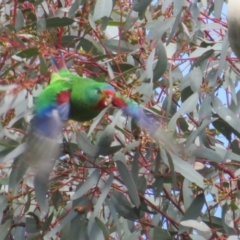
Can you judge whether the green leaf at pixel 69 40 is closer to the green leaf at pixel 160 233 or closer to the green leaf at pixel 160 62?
the green leaf at pixel 160 62

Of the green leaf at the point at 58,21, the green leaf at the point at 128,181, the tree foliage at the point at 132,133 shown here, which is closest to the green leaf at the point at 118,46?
the tree foliage at the point at 132,133

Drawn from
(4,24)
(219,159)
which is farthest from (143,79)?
(4,24)

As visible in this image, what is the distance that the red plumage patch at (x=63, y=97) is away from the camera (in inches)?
60.6

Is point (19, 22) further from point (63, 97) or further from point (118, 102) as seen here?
point (118, 102)

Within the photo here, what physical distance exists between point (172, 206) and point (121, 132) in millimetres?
220

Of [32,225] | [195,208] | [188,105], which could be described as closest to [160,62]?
[188,105]

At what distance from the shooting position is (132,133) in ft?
5.47

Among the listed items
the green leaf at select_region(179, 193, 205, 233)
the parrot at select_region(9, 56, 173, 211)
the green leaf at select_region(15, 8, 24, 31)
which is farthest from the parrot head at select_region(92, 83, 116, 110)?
the green leaf at select_region(15, 8, 24, 31)

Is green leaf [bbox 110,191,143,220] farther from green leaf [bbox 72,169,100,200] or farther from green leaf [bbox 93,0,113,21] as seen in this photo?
green leaf [bbox 93,0,113,21]

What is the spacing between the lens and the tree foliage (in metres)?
1.61

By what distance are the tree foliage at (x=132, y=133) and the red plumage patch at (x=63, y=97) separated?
66 mm

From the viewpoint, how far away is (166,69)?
178cm

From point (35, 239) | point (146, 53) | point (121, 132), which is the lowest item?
point (35, 239)

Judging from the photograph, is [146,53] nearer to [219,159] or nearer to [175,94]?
[175,94]
